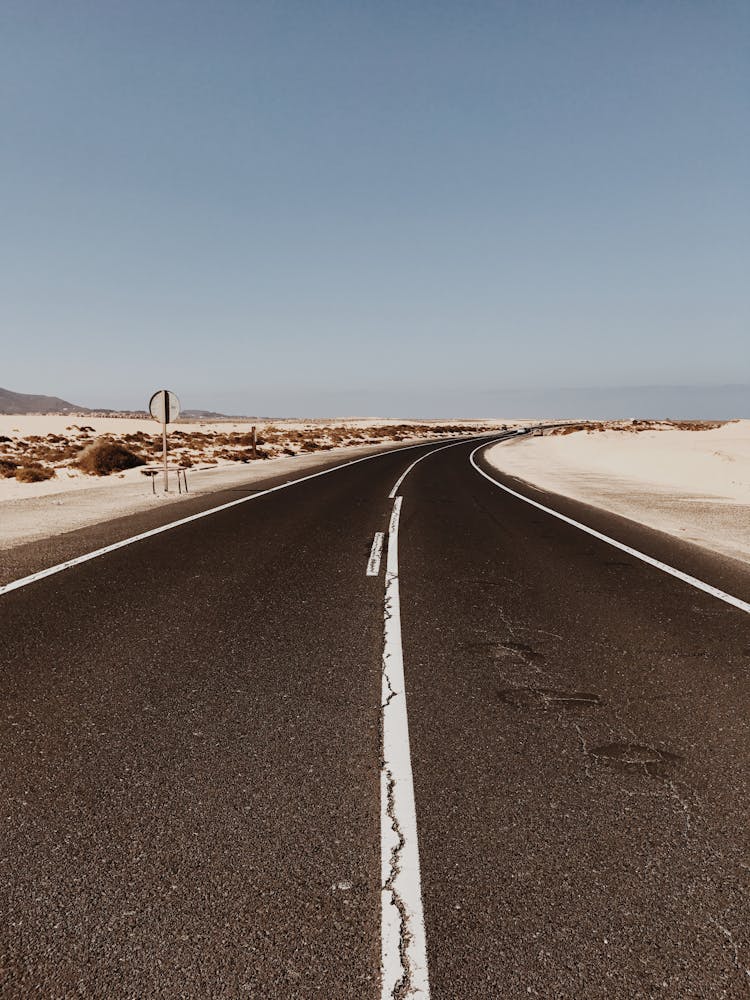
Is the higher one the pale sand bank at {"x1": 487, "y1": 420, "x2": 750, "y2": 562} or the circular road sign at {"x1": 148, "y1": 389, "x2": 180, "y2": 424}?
the circular road sign at {"x1": 148, "y1": 389, "x2": 180, "y2": 424}

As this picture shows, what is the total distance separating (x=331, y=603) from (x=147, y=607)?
184 cm

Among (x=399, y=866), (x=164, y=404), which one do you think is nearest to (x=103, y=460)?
(x=164, y=404)

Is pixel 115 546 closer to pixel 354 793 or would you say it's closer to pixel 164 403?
pixel 354 793

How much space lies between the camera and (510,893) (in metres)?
2.60

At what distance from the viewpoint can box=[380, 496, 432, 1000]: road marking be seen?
2.22 meters

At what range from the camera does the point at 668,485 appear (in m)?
22.9

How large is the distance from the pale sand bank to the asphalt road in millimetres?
6095

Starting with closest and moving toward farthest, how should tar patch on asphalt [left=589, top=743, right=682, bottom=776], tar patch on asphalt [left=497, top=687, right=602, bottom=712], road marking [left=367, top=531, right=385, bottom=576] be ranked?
tar patch on asphalt [left=589, top=743, right=682, bottom=776]
tar patch on asphalt [left=497, top=687, right=602, bottom=712]
road marking [left=367, top=531, right=385, bottom=576]

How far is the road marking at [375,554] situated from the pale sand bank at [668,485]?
5.26 metres

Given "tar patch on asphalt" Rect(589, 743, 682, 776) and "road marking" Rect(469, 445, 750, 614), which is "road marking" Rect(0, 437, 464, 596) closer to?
"tar patch on asphalt" Rect(589, 743, 682, 776)

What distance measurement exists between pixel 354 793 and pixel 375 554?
21.2 ft

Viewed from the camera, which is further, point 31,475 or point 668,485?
point 668,485

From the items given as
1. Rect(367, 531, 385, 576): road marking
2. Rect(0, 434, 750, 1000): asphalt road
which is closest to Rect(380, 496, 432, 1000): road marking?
Rect(0, 434, 750, 1000): asphalt road

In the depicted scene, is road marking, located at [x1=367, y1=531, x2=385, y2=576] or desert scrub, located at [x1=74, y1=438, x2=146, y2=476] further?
desert scrub, located at [x1=74, y1=438, x2=146, y2=476]
